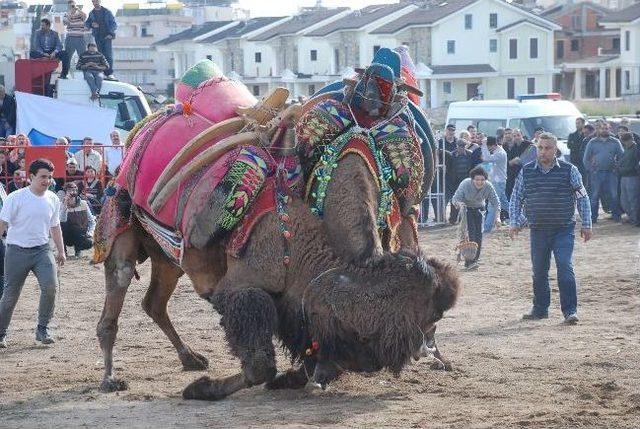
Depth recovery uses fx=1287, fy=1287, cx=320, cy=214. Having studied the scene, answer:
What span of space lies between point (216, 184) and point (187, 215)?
0.35m

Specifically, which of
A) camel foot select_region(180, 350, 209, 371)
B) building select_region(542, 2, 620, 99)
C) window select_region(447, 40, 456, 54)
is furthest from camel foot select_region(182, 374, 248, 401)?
building select_region(542, 2, 620, 99)

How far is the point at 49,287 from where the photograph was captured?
38.4ft

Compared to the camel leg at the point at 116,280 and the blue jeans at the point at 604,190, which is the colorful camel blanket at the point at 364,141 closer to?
the camel leg at the point at 116,280

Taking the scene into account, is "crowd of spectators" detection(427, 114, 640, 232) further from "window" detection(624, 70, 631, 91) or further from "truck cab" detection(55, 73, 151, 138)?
"window" detection(624, 70, 631, 91)

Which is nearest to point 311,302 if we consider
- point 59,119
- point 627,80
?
point 59,119

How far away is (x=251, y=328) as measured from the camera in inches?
328

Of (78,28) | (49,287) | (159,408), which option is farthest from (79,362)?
(78,28)

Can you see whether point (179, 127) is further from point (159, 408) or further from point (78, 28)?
point (78, 28)

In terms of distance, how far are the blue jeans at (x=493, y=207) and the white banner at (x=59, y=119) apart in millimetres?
7192

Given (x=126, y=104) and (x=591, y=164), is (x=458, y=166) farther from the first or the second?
(x=126, y=104)

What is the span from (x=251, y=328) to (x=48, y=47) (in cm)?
1858

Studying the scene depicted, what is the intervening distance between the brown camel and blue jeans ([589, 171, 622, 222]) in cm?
1570

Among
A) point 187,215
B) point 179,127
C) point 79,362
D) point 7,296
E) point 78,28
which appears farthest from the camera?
point 78,28

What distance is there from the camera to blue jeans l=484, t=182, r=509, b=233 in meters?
19.1
